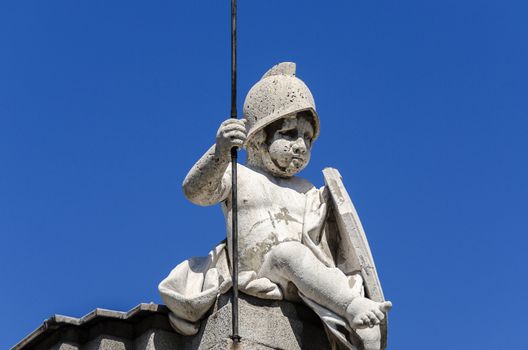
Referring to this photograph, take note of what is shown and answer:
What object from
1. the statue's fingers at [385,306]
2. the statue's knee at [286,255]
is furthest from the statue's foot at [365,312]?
the statue's knee at [286,255]

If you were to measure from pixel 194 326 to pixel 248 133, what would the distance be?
6.11ft

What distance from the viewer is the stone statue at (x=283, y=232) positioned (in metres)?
12.3

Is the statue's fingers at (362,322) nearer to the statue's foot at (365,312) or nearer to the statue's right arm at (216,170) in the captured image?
the statue's foot at (365,312)

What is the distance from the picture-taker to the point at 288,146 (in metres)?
13.1

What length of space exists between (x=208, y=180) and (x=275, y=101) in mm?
1085

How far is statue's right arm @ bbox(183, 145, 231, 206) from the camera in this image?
41.0ft

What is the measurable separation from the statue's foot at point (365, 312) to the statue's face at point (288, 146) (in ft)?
5.25

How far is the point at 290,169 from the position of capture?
43.3ft

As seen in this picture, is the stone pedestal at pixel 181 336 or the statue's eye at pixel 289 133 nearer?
the stone pedestal at pixel 181 336

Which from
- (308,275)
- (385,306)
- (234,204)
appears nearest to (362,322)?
(385,306)

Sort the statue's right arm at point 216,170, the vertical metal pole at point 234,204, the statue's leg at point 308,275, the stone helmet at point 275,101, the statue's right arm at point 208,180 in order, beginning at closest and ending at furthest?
the vertical metal pole at point 234,204 < the statue's leg at point 308,275 < the statue's right arm at point 216,170 < the statue's right arm at point 208,180 < the stone helmet at point 275,101

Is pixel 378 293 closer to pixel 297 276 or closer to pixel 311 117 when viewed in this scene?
pixel 297 276

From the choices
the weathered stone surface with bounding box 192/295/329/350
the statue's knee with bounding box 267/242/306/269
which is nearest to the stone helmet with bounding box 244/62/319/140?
the statue's knee with bounding box 267/242/306/269

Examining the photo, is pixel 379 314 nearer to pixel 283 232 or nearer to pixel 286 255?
pixel 286 255
